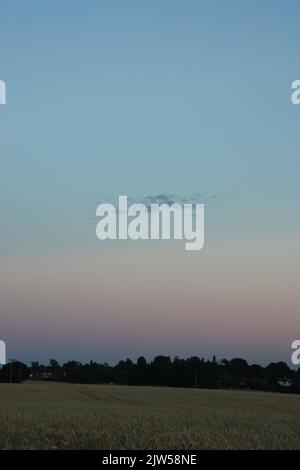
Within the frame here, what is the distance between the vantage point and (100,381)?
5625 inches

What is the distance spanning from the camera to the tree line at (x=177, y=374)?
451 ft

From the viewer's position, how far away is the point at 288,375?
139m

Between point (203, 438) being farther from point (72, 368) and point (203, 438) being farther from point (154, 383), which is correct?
point (72, 368)

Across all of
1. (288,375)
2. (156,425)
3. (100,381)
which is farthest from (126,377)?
(156,425)

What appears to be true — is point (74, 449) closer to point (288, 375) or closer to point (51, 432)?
point (51, 432)

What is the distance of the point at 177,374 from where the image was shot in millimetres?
140875

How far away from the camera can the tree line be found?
451ft
